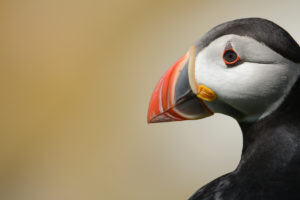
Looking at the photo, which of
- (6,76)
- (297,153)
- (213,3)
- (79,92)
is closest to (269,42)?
(297,153)

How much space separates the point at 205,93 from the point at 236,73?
9cm

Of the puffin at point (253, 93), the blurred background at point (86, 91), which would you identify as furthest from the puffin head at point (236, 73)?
the blurred background at point (86, 91)

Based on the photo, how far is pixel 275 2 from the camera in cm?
252

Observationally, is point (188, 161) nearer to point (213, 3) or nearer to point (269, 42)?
point (213, 3)

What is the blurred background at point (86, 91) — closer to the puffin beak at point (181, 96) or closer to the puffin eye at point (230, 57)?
the puffin beak at point (181, 96)

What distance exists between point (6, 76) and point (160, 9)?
100 cm

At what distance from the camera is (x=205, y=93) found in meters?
1.15

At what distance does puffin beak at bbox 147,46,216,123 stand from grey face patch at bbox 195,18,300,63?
0.37 ft

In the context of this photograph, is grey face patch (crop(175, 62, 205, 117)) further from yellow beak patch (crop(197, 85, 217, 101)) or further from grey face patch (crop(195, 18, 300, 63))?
grey face patch (crop(195, 18, 300, 63))

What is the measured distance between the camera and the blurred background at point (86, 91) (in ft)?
9.21

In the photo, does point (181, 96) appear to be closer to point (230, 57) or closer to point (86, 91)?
point (230, 57)

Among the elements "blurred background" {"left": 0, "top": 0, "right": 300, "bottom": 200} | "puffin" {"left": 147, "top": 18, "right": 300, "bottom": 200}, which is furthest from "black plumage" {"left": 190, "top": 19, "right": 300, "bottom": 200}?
"blurred background" {"left": 0, "top": 0, "right": 300, "bottom": 200}

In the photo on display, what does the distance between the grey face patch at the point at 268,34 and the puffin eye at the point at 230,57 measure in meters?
0.04

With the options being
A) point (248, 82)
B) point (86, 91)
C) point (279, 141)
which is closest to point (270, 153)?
point (279, 141)
